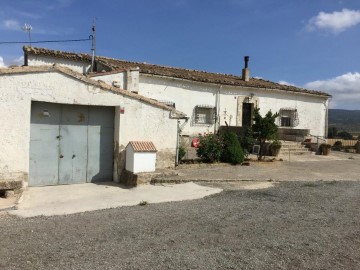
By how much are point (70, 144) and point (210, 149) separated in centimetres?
519

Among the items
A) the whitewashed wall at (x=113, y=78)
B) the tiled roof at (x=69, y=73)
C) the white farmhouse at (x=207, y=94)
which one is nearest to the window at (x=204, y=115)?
the white farmhouse at (x=207, y=94)

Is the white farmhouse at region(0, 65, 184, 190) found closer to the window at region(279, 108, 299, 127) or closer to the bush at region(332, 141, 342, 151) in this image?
the window at region(279, 108, 299, 127)

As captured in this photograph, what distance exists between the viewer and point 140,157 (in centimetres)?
973

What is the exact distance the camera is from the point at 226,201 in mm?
7695

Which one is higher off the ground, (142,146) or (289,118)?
(289,118)

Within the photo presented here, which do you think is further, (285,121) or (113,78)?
(285,121)

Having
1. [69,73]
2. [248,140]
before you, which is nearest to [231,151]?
[248,140]

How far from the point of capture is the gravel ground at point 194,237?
168 inches

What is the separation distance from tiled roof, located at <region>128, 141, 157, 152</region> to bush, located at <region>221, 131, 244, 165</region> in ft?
13.1

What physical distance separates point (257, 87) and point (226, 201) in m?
14.4

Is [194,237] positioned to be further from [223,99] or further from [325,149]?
[325,149]

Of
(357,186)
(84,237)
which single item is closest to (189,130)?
(357,186)

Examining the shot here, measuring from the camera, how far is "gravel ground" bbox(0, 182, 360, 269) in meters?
4.28

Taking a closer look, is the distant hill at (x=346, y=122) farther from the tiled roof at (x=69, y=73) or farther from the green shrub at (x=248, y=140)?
the tiled roof at (x=69, y=73)
